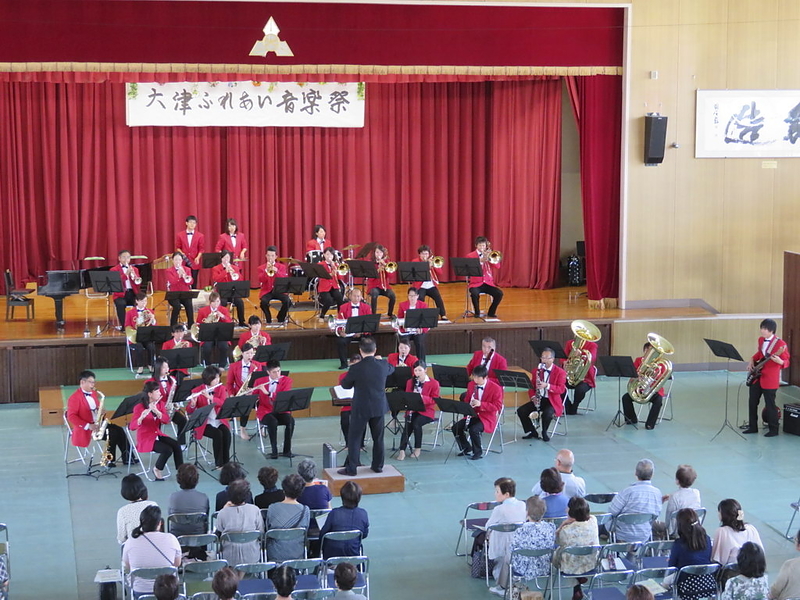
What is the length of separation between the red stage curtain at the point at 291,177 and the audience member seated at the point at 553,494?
1281 centimetres

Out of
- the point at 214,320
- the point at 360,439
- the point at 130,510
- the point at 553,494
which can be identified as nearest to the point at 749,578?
the point at 553,494

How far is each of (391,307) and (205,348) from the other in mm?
3290

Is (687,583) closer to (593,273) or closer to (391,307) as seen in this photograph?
(391,307)

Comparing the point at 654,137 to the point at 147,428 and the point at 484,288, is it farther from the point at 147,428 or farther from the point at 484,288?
the point at 147,428

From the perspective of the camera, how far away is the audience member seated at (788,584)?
24.8 feet

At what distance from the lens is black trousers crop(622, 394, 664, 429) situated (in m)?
14.7

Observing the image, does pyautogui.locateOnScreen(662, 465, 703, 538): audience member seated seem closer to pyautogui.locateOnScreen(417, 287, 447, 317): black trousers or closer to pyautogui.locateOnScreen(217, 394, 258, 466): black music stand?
pyautogui.locateOnScreen(217, 394, 258, 466): black music stand

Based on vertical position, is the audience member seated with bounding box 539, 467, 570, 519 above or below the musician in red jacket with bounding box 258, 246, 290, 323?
below

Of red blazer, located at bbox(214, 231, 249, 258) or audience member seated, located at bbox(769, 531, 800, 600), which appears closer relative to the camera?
audience member seated, located at bbox(769, 531, 800, 600)

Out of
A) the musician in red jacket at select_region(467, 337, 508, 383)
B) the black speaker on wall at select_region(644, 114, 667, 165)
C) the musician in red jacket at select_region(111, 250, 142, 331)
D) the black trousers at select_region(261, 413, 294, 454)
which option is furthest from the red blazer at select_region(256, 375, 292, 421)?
the black speaker on wall at select_region(644, 114, 667, 165)

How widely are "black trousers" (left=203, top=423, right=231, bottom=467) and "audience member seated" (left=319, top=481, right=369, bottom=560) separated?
13.8 feet

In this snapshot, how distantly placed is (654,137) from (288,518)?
39.0 feet

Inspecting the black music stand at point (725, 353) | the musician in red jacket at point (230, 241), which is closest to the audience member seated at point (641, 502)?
the black music stand at point (725, 353)

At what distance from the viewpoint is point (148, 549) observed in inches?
321
